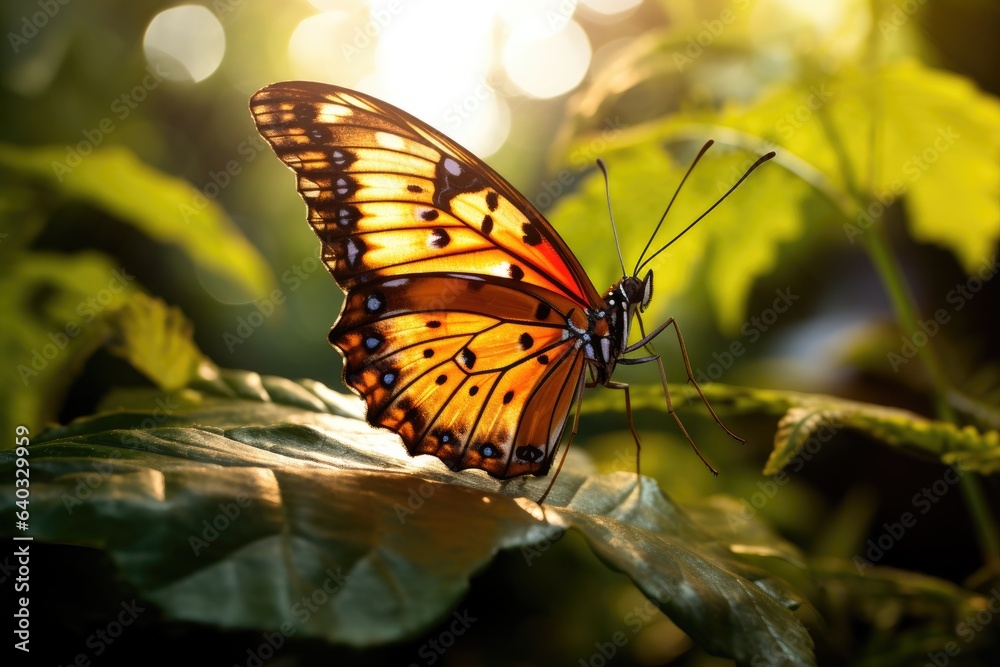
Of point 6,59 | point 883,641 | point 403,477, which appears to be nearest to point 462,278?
point 403,477

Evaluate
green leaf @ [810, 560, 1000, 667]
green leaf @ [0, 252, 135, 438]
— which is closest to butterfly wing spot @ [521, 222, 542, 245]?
green leaf @ [810, 560, 1000, 667]

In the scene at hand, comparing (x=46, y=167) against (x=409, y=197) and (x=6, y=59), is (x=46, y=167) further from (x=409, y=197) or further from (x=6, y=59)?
(x=409, y=197)

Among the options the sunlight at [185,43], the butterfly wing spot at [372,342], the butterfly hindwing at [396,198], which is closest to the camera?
the butterfly hindwing at [396,198]

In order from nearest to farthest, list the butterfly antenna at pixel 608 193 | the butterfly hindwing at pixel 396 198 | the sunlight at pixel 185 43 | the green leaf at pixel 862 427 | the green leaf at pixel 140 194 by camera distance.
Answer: the green leaf at pixel 862 427, the butterfly hindwing at pixel 396 198, the butterfly antenna at pixel 608 193, the green leaf at pixel 140 194, the sunlight at pixel 185 43

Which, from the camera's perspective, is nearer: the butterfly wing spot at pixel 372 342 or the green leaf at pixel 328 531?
the green leaf at pixel 328 531

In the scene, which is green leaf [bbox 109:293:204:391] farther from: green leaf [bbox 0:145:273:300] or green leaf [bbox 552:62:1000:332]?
green leaf [bbox 552:62:1000:332]

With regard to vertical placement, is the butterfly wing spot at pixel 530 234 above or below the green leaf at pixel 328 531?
above

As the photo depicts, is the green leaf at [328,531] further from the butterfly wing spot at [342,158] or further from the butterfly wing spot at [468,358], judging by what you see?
the butterfly wing spot at [342,158]

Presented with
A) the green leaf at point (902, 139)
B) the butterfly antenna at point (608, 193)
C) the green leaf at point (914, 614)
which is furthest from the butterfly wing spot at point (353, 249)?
the green leaf at point (914, 614)
